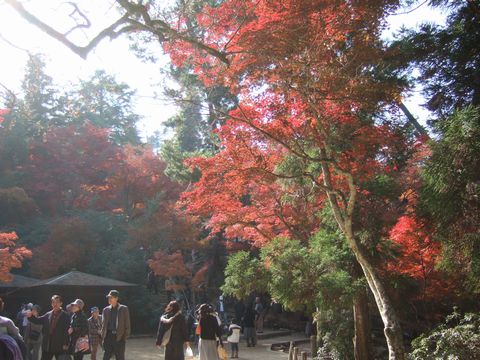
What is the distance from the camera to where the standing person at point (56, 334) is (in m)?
6.86

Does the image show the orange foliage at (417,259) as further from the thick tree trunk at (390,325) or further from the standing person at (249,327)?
the standing person at (249,327)

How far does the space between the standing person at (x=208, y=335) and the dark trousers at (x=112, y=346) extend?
4.52 feet

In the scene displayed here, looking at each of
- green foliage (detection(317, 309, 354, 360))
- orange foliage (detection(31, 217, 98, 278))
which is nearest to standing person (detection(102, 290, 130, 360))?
green foliage (detection(317, 309, 354, 360))

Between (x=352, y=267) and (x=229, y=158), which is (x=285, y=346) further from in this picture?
(x=229, y=158)

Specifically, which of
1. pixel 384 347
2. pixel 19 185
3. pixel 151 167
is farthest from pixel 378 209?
pixel 19 185

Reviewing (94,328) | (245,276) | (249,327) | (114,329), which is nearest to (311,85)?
(245,276)

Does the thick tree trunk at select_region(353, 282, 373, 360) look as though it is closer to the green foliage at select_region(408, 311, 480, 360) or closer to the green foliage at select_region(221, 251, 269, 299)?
the green foliage at select_region(221, 251, 269, 299)

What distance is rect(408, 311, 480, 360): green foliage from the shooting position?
5.96 metres

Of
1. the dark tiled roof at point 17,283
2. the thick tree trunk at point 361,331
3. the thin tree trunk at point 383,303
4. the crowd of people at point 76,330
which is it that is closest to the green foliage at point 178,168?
the dark tiled roof at point 17,283

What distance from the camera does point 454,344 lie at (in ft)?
20.1

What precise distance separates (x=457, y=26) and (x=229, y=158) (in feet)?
15.2

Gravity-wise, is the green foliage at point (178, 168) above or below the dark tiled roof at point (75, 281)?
above

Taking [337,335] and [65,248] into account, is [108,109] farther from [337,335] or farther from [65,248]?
[337,335]

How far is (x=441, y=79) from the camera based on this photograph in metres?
8.16
